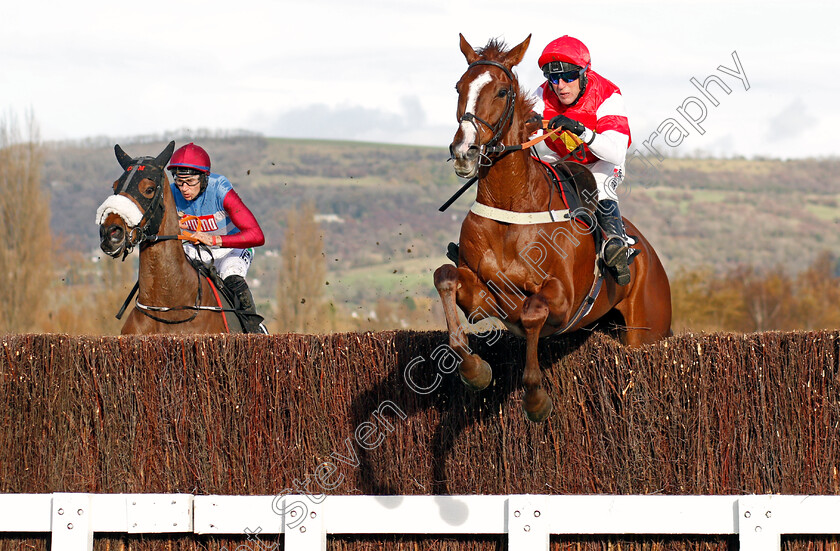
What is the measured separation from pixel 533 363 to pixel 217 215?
141 inches

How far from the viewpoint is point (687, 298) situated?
4891cm

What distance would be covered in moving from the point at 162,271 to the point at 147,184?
25.1 inches

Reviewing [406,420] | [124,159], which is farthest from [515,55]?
[124,159]

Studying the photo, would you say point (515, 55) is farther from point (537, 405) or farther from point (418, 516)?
point (418, 516)

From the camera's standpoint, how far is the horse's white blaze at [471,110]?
484 cm

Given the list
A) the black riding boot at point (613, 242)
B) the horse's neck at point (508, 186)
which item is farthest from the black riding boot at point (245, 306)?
the black riding boot at point (613, 242)

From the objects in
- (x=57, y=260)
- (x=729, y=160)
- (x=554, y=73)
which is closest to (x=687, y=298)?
(x=57, y=260)

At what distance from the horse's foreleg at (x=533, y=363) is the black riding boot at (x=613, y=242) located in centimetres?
95

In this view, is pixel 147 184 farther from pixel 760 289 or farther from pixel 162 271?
pixel 760 289

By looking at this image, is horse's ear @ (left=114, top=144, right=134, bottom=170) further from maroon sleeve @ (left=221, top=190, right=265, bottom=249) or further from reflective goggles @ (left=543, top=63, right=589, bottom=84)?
reflective goggles @ (left=543, top=63, right=589, bottom=84)

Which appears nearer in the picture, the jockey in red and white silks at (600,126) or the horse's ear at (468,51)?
the horse's ear at (468,51)

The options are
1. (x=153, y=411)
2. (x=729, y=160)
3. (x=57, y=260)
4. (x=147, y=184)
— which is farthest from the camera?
(x=729, y=160)

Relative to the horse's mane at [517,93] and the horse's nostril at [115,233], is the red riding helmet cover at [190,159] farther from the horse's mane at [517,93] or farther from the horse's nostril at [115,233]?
the horse's mane at [517,93]

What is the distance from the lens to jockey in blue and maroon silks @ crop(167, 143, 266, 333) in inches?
294
